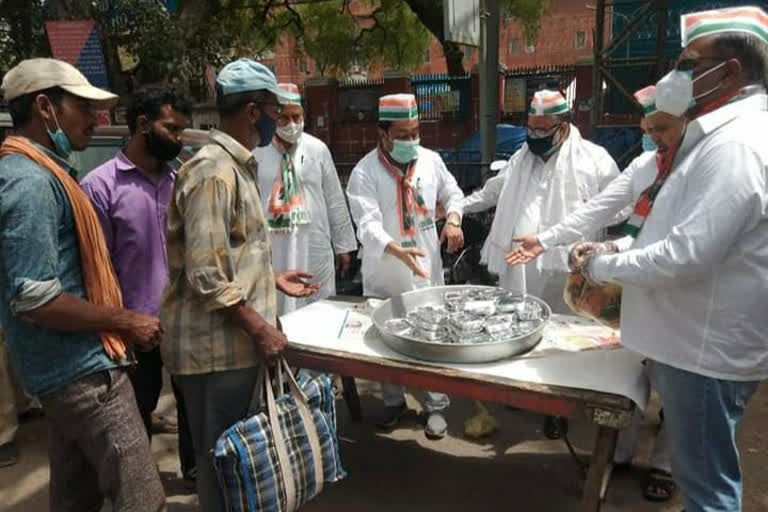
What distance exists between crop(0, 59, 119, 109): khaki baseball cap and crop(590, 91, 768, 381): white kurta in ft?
5.67

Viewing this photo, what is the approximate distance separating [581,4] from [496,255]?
963 inches

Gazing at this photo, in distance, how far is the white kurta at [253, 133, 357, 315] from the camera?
348 cm

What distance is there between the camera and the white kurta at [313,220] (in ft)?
11.4

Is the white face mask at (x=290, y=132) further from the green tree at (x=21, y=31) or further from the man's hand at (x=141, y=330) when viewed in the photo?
the green tree at (x=21, y=31)

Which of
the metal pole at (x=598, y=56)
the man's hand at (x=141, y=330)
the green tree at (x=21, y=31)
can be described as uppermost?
the green tree at (x=21, y=31)

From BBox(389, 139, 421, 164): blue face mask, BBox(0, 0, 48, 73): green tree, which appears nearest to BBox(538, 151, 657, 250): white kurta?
BBox(389, 139, 421, 164): blue face mask

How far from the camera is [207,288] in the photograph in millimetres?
1753

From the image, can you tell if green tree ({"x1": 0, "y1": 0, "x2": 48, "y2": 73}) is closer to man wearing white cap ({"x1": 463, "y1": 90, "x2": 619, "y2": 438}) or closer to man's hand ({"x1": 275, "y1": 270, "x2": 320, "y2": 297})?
man's hand ({"x1": 275, "y1": 270, "x2": 320, "y2": 297})

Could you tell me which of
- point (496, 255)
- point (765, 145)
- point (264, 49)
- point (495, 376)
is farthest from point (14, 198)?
point (264, 49)

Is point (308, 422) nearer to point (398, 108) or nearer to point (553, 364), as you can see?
point (553, 364)

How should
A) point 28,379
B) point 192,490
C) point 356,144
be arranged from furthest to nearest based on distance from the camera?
point 356,144 → point 192,490 → point 28,379

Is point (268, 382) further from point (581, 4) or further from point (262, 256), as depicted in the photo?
point (581, 4)

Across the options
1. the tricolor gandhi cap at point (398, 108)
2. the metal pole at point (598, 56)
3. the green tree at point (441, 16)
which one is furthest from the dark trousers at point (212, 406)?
the green tree at point (441, 16)

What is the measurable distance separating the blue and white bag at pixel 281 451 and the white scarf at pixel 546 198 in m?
1.49
